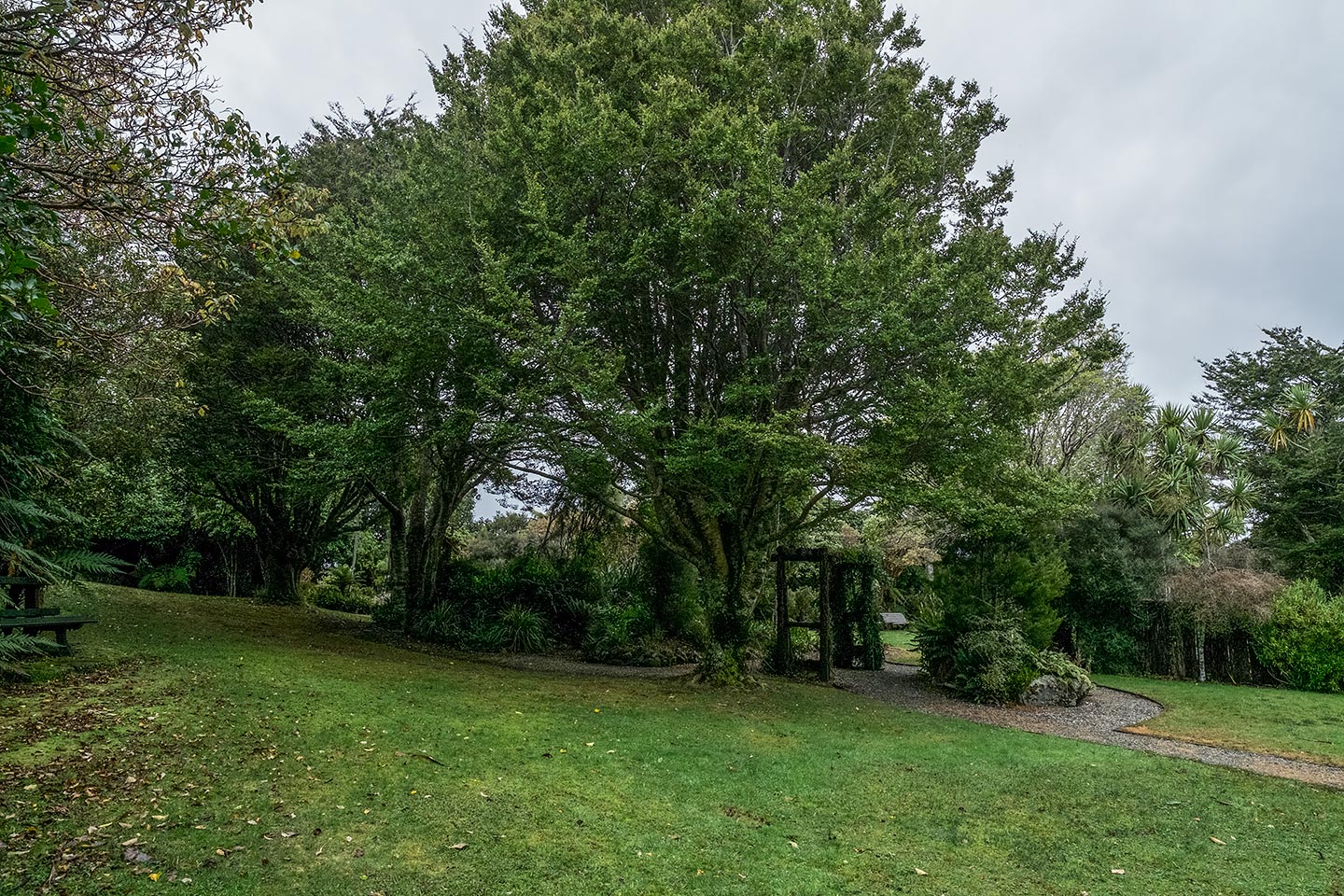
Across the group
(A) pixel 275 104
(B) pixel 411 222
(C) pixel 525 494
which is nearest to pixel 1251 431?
(C) pixel 525 494

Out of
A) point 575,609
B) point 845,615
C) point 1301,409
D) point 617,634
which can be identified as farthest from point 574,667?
point 1301,409

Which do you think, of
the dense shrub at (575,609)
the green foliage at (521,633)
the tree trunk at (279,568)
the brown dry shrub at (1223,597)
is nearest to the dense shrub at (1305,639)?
the brown dry shrub at (1223,597)

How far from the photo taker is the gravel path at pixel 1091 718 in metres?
7.57

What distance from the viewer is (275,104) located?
29.2ft

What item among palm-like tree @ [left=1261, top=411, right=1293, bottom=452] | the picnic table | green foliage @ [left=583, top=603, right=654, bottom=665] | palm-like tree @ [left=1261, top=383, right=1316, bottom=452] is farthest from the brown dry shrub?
the picnic table

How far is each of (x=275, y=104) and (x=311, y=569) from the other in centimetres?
1900

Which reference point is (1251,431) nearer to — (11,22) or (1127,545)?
(1127,545)

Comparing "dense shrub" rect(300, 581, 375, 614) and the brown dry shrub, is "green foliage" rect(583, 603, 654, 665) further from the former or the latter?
the brown dry shrub

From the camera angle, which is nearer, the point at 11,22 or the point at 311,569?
the point at 11,22

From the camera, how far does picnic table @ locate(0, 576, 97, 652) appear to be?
6656 mm

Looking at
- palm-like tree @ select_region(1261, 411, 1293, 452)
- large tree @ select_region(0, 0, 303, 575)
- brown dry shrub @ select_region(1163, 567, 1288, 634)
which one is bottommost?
brown dry shrub @ select_region(1163, 567, 1288, 634)

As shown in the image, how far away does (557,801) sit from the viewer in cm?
513

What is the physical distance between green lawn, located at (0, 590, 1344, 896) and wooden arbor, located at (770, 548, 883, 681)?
4.89 metres

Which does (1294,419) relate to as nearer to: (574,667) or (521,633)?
A: (574,667)
